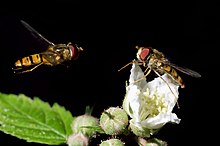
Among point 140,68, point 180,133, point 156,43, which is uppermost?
point 156,43

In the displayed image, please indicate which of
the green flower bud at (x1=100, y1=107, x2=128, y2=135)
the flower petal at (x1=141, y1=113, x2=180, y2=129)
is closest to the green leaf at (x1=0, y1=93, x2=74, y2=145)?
the green flower bud at (x1=100, y1=107, x2=128, y2=135)

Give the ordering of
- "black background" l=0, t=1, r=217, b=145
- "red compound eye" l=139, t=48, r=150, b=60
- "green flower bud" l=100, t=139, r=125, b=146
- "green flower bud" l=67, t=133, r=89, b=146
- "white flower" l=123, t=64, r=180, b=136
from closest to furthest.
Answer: "green flower bud" l=100, t=139, r=125, b=146 → "white flower" l=123, t=64, r=180, b=136 → "green flower bud" l=67, t=133, r=89, b=146 → "red compound eye" l=139, t=48, r=150, b=60 → "black background" l=0, t=1, r=217, b=145

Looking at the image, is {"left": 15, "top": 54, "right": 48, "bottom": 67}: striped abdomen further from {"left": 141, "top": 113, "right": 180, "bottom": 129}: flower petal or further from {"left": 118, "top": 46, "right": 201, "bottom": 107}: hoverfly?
{"left": 141, "top": 113, "right": 180, "bottom": 129}: flower petal

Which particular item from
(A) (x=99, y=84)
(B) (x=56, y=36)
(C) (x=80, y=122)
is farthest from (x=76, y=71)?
(C) (x=80, y=122)

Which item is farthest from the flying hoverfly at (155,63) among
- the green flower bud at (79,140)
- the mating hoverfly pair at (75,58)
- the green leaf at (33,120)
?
the green leaf at (33,120)

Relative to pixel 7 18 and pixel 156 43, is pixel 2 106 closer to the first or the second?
pixel 7 18

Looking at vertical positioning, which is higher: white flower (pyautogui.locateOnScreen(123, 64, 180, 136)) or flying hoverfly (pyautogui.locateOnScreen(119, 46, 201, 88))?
flying hoverfly (pyautogui.locateOnScreen(119, 46, 201, 88))
